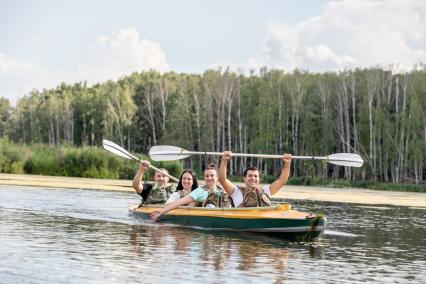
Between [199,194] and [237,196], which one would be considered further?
[237,196]

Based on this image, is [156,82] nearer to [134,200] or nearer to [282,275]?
[134,200]

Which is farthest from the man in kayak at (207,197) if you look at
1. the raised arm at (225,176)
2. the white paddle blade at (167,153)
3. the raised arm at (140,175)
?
the white paddle blade at (167,153)

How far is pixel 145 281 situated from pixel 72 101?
82.9m

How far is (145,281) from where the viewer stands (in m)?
9.75

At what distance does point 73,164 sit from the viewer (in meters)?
39.8

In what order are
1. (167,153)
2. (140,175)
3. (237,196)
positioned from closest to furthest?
(237,196)
(140,175)
(167,153)

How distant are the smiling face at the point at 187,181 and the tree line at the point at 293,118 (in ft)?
115

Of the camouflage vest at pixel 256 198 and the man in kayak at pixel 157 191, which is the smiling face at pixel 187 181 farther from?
the man in kayak at pixel 157 191

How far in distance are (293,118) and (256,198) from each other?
42463 mm

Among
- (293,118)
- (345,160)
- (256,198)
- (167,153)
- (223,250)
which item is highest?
(293,118)

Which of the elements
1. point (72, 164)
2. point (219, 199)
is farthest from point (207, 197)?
point (72, 164)

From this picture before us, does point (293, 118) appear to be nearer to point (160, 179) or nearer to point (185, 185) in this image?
point (160, 179)

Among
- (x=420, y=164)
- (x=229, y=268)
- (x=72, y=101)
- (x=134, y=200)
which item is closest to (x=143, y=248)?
(x=229, y=268)

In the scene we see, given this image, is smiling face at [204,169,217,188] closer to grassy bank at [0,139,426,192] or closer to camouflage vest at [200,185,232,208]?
camouflage vest at [200,185,232,208]
